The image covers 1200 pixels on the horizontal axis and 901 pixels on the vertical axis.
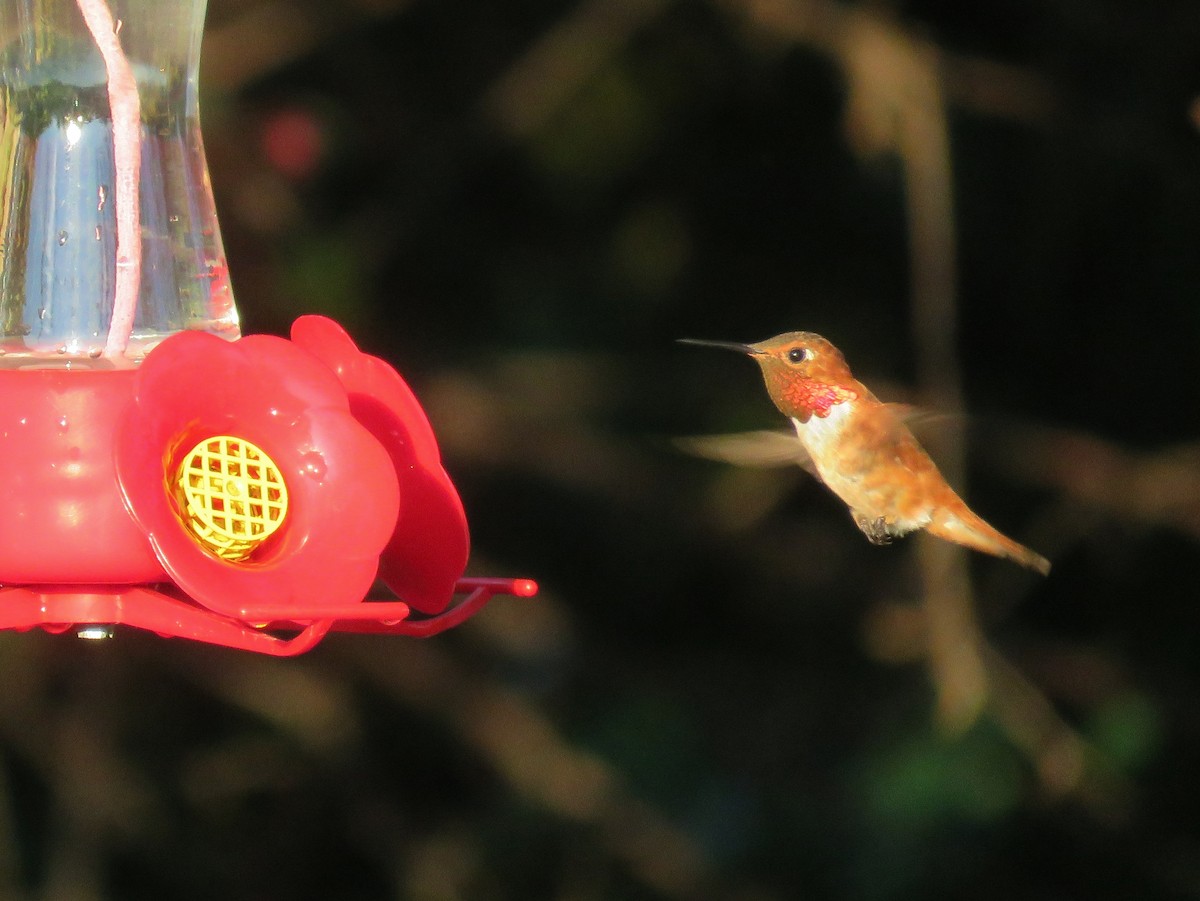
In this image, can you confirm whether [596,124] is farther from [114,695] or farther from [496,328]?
[114,695]

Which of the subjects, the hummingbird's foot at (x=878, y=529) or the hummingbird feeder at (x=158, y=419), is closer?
the hummingbird feeder at (x=158, y=419)

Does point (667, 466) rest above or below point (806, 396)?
below

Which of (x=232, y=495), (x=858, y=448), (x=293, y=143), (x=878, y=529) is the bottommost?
(x=232, y=495)

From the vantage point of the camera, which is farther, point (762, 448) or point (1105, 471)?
point (1105, 471)

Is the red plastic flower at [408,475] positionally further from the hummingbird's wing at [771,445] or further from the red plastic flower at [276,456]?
the hummingbird's wing at [771,445]

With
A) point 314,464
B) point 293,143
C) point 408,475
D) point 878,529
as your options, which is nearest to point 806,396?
point 878,529

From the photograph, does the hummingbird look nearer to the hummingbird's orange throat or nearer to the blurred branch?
the hummingbird's orange throat

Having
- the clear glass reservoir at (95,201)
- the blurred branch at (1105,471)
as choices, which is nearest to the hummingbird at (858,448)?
the clear glass reservoir at (95,201)

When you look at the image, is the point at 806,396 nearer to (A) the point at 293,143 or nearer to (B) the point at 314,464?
(B) the point at 314,464
